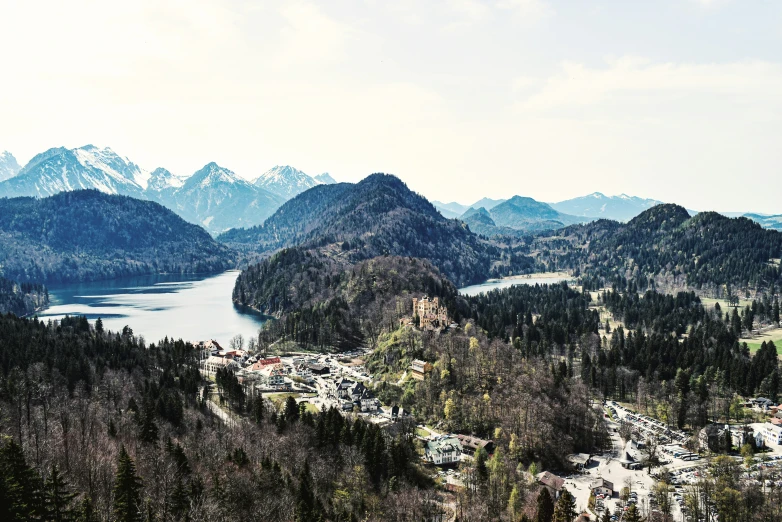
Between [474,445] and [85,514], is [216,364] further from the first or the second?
[85,514]

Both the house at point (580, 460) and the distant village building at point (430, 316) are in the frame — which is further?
the distant village building at point (430, 316)

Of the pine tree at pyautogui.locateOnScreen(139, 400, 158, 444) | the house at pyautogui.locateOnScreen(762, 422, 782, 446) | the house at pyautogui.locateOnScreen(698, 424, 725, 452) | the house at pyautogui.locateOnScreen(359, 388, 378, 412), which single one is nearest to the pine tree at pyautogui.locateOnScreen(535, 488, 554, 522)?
the house at pyautogui.locateOnScreen(698, 424, 725, 452)

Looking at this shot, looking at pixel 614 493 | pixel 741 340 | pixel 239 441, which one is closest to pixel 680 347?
pixel 741 340

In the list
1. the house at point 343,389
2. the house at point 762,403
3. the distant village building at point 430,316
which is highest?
the distant village building at point 430,316

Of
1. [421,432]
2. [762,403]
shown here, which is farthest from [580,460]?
[762,403]

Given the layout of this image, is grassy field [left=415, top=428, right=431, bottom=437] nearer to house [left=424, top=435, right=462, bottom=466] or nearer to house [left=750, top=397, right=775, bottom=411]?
house [left=424, top=435, right=462, bottom=466]

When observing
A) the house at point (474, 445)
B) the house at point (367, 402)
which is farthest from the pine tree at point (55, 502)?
the house at point (367, 402)

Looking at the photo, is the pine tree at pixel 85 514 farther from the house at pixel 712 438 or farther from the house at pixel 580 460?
the house at pixel 712 438
